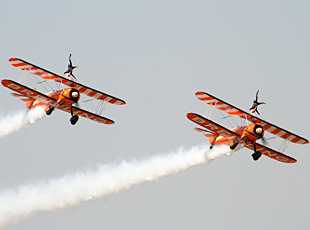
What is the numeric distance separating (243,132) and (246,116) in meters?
1.35

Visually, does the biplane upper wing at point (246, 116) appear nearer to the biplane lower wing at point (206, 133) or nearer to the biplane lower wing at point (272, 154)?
the biplane lower wing at point (272, 154)

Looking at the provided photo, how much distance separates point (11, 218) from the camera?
49.4m

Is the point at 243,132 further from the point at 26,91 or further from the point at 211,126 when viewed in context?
the point at 26,91

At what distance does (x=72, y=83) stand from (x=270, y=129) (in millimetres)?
12630

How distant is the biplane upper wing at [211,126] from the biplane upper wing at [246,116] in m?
1.48

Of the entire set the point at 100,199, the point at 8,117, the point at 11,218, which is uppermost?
the point at 8,117

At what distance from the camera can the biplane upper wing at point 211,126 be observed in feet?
141

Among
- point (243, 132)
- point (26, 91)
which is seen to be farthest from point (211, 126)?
point (26, 91)

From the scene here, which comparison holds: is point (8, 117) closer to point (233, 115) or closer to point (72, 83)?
point (72, 83)

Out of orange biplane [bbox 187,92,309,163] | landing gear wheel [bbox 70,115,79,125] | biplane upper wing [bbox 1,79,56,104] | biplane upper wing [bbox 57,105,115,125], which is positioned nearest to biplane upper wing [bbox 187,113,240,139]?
orange biplane [bbox 187,92,309,163]

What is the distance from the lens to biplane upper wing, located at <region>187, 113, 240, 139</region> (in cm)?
4303

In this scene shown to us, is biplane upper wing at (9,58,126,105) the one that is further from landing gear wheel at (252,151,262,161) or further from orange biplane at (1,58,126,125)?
landing gear wheel at (252,151,262,161)

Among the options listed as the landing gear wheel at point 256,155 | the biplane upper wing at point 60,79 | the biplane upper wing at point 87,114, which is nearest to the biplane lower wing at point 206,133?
the landing gear wheel at point 256,155

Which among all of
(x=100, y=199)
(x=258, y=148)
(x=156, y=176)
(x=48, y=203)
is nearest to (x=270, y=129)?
(x=258, y=148)
